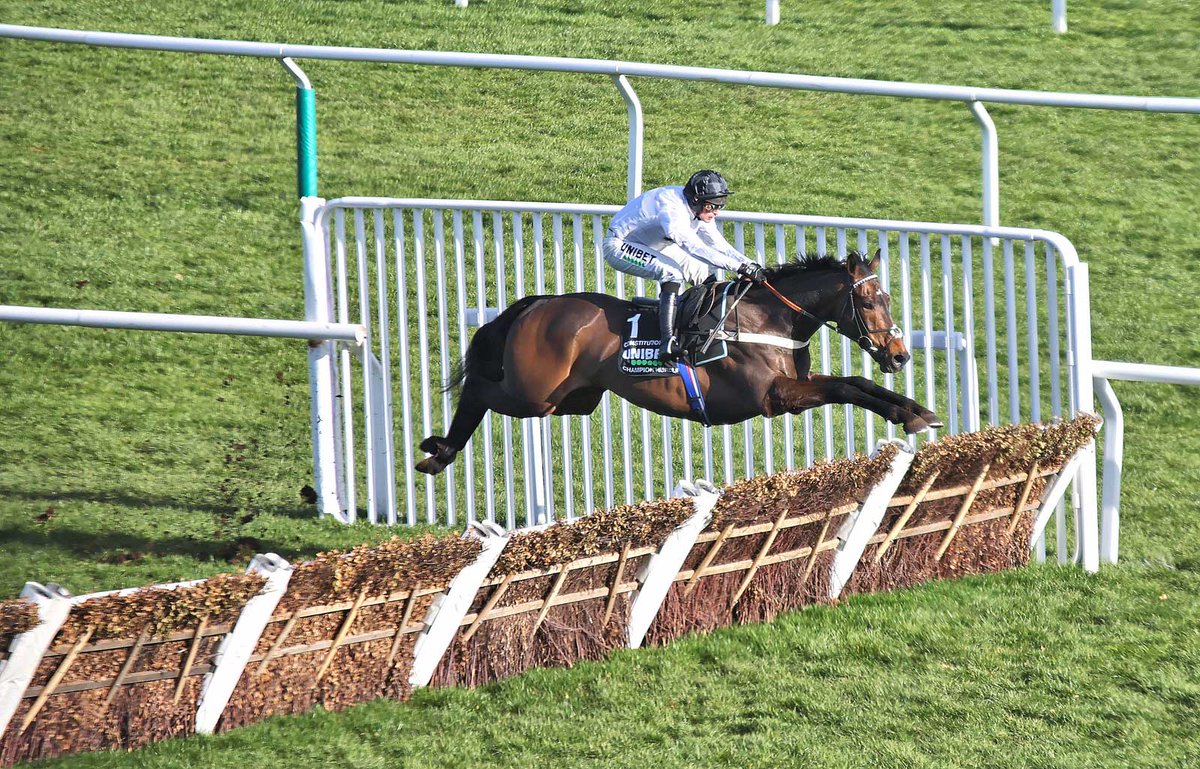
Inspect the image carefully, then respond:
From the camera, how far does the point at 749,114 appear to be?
12312 mm

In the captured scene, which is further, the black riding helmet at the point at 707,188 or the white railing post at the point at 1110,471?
the white railing post at the point at 1110,471

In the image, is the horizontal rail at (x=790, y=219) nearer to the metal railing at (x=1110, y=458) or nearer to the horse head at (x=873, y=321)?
the metal railing at (x=1110, y=458)

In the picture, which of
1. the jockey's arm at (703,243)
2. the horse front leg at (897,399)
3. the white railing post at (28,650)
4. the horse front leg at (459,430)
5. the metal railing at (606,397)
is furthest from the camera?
the metal railing at (606,397)

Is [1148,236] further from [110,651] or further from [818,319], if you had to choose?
[110,651]

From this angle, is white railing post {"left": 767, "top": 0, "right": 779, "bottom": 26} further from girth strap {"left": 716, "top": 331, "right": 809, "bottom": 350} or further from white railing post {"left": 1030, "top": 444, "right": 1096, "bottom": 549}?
girth strap {"left": 716, "top": 331, "right": 809, "bottom": 350}

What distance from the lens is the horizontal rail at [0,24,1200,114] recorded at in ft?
25.5

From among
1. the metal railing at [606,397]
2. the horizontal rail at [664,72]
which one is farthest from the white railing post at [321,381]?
the horizontal rail at [664,72]

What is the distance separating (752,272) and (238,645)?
260 centimetres

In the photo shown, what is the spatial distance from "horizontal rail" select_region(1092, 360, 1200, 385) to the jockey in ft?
Result: 6.24

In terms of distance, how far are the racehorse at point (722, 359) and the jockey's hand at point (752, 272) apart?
0.34 ft

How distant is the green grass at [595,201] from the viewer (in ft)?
18.8

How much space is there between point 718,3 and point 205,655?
10167mm

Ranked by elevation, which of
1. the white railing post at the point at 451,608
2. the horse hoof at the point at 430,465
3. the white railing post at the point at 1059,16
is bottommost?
the white railing post at the point at 451,608

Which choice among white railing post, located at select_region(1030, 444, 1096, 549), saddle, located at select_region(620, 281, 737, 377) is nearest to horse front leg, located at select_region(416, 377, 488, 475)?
saddle, located at select_region(620, 281, 737, 377)
